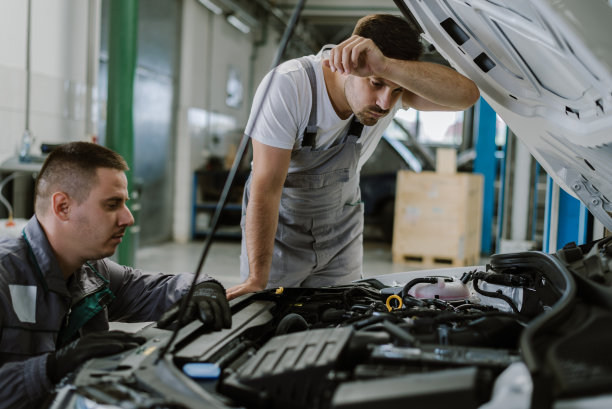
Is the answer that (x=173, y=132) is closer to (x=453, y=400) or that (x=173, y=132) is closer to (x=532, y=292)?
(x=532, y=292)

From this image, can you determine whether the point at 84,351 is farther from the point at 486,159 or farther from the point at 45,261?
the point at 486,159

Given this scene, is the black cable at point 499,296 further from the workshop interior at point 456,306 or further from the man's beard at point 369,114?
the man's beard at point 369,114

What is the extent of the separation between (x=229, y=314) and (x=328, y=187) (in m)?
0.82

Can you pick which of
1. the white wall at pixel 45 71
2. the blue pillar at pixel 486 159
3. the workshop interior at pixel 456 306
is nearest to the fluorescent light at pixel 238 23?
the white wall at pixel 45 71

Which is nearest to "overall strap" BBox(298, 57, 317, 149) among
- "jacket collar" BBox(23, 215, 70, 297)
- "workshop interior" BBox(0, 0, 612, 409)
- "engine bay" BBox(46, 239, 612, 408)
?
"workshop interior" BBox(0, 0, 612, 409)

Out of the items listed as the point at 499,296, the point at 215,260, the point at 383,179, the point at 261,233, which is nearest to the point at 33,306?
the point at 261,233

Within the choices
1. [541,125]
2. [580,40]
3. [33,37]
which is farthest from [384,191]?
[580,40]

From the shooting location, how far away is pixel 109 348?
1.03 metres

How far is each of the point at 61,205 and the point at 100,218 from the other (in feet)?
0.33

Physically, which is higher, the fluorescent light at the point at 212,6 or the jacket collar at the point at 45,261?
the fluorescent light at the point at 212,6

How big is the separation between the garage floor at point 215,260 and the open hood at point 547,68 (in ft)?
11.2

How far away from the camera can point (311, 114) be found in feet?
5.90

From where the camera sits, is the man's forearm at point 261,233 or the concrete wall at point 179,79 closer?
the man's forearm at point 261,233

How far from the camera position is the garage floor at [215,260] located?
512 cm
